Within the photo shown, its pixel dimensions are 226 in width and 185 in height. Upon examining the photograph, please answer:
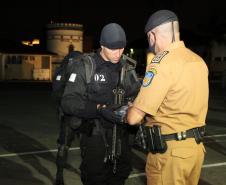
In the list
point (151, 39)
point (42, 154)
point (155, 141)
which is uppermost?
point (151, 39)

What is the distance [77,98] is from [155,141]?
1153 millimetres

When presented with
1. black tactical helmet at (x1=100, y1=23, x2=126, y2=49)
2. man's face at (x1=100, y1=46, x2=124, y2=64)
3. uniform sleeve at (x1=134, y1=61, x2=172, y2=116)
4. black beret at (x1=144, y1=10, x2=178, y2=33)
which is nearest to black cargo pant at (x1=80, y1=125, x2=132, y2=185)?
man's face at (x1=100, y1=46, x2=124, y2=64)

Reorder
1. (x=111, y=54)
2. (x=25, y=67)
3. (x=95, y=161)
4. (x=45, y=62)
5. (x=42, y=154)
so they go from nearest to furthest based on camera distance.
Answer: (x=95, y=161), (x=111, y=54), (x=42, y=154), (x=25, y=67), (x=45, y=62)

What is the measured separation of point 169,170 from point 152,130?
1.00 feet

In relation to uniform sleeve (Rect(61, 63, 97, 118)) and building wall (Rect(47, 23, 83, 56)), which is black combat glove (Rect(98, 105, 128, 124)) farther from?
building wall (Rect(47, 23, 83, 56))

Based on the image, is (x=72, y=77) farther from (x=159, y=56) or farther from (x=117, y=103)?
(x=159, y=56)

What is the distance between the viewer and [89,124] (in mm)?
4387

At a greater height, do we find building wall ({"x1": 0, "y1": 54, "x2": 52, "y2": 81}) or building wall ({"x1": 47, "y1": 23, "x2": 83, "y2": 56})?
building wall ({"x1": 47, "y1": 23, "x2": 83, "y2": 56})

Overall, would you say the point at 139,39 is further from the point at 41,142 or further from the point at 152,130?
the point at 152,130

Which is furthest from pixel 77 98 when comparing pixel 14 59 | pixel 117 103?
pixel 14 59

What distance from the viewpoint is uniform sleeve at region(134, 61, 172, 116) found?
127 inches

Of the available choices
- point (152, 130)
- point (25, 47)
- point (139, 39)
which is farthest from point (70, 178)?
point (139, 39)

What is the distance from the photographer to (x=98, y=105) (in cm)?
427

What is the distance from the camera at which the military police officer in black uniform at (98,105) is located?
170 inches
